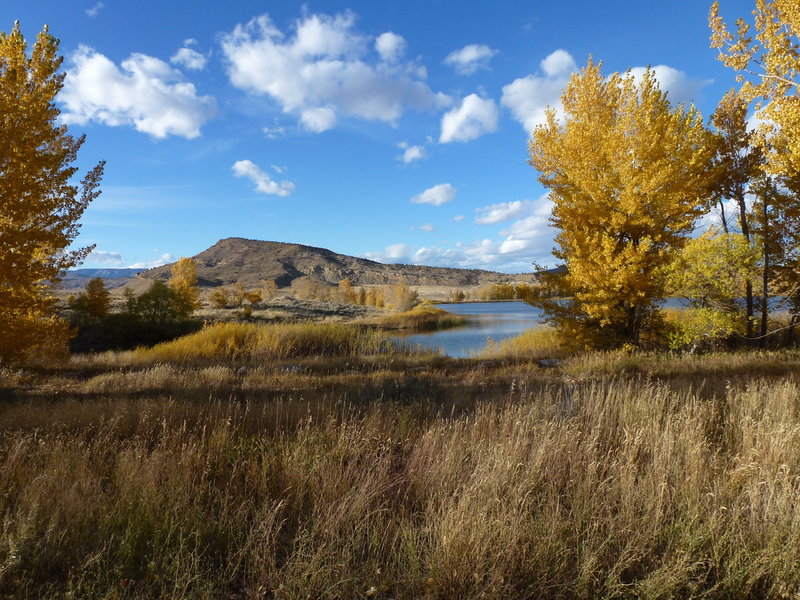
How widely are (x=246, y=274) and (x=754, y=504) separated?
179913 millimetres

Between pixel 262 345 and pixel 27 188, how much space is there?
383 inches

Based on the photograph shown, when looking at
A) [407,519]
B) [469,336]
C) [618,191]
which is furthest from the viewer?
→ [469,336]

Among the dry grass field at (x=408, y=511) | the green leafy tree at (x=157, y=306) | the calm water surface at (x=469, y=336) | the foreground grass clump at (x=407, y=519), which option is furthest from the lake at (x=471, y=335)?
the green leafy tree at (x=157, y=306)

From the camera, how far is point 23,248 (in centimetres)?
722

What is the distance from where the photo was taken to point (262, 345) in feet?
52.6

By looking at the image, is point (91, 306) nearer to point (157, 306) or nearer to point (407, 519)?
point (157, 306)

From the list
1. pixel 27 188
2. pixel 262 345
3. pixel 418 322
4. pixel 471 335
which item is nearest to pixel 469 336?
pixel 471 335

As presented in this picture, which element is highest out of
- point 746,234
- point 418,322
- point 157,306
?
point 746,234

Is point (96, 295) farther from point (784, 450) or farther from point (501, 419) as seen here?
point (784, 450)

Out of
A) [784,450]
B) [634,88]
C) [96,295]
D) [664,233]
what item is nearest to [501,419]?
[784,450]

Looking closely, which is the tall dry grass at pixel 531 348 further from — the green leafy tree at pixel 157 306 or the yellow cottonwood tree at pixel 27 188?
the green leafy tree at pixel 157 306

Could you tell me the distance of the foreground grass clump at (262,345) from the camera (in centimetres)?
1543

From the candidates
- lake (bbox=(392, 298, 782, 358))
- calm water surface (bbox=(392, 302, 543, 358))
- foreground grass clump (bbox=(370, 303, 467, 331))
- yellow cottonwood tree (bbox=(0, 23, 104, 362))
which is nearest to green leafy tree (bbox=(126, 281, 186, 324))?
lake (bbox=(392, 298, 782, 358))

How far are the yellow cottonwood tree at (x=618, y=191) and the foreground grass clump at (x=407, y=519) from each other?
7.27 metres
